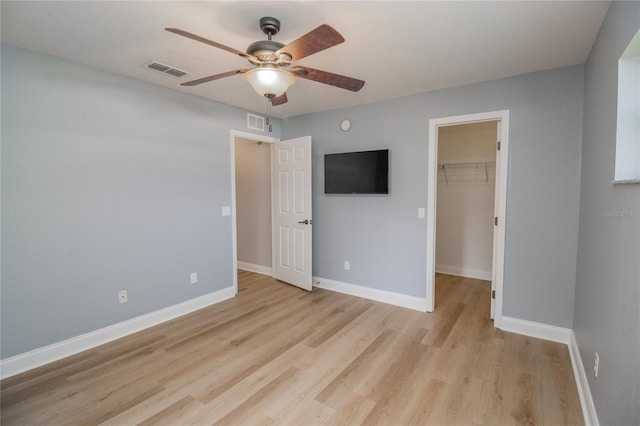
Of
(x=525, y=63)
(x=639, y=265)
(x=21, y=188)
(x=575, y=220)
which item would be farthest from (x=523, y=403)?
(x=21, y=188)

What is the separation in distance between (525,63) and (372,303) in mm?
2913

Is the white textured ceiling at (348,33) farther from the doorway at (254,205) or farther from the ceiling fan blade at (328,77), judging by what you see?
the doorway at (254,205)

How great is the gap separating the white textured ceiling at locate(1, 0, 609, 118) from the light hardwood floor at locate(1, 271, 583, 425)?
248cm

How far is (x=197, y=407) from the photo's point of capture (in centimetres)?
189

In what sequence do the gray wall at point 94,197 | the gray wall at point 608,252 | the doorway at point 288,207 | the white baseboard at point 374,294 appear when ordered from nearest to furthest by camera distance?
the gray wall at point 608,252 → the gray wall at point 94,197 → the white baseboard at point 374,294 → the doorway at point 288,207

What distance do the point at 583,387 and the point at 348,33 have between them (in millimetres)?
2878

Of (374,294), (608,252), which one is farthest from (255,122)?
(608,252)

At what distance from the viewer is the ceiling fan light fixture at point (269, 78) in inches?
68.4

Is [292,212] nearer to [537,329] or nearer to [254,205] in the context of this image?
[254,205]

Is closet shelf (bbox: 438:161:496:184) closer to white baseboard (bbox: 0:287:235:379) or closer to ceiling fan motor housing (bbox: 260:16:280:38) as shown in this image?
ceiling fan motor housing (bbox: 260:16:280:38)

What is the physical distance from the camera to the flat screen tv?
11.6 feet

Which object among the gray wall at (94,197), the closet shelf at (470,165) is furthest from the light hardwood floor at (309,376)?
the closet shelf at (470,165)

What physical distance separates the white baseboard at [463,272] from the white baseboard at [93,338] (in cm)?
366

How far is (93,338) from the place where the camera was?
2617 mm
